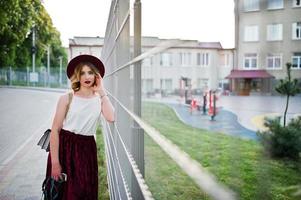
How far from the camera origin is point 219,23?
1.78 ft

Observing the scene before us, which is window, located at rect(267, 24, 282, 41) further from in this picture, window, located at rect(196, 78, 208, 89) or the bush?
window, located at rect(196, 78, 208, 89)

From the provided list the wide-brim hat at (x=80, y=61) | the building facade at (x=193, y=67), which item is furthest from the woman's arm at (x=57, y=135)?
the building facade at (x=193, y=67)

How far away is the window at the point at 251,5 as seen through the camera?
0.39 metres

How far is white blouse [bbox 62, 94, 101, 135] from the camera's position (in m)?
2.04

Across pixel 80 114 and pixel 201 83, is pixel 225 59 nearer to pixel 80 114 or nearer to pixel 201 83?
pixel 201 83

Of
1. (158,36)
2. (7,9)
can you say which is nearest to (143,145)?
(158,36)

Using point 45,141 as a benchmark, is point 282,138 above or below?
above

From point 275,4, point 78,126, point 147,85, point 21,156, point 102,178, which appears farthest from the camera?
point 21,156

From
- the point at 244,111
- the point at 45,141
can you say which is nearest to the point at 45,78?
the point at 45,141

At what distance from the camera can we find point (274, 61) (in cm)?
41

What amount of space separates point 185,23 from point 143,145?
2.07ft

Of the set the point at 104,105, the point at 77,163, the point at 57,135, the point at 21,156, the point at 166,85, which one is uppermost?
the point at 166,85

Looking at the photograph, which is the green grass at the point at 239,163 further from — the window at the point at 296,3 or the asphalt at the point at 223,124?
the window at the point at 296,3

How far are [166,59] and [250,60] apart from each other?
1.50ft
